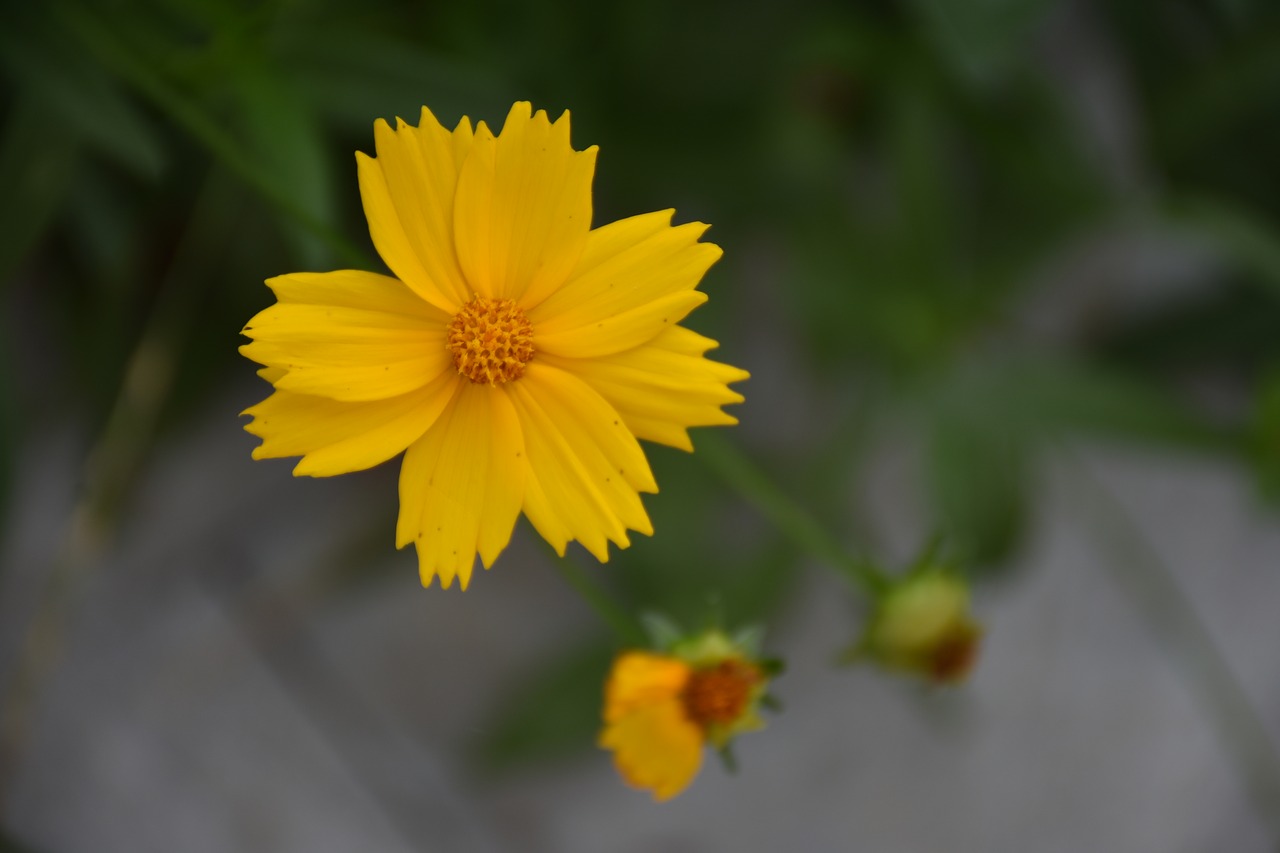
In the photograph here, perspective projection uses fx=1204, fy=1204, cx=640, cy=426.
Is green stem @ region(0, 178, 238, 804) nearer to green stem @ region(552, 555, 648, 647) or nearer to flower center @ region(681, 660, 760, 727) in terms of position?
green stem @ region(552, 555, 648, 647)

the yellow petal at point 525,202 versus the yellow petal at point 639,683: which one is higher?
the yellow petal at point 525,202

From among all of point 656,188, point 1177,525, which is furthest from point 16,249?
point 1177,525

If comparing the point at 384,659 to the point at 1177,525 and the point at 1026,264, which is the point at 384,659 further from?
the point at 1177,525

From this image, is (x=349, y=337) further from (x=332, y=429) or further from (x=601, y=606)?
(x=601, y=606)

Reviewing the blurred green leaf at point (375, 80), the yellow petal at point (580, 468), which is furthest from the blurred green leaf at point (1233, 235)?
the yellow petal at point (580, 468)

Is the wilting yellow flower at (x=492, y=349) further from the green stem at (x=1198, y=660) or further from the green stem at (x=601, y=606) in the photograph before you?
the green stem at (x=1198, y=660)

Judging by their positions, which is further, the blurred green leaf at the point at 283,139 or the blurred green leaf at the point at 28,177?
the blurred green leaf at the point at 28,177

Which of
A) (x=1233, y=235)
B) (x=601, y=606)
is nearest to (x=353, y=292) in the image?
(x=601, y=606)
